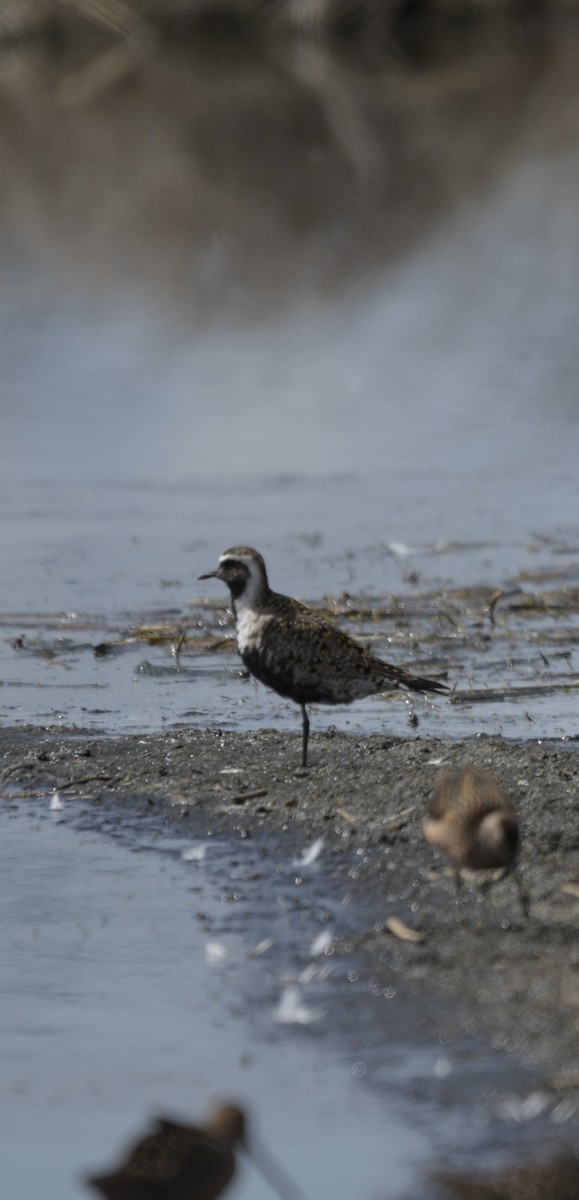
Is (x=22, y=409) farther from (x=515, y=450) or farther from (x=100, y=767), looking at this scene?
(x=100, y=767)

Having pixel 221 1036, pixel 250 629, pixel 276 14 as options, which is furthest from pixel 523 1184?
pixel 276 14

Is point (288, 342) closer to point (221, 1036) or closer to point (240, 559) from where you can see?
point (240, 559)

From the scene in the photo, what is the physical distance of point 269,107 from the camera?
26953 mm

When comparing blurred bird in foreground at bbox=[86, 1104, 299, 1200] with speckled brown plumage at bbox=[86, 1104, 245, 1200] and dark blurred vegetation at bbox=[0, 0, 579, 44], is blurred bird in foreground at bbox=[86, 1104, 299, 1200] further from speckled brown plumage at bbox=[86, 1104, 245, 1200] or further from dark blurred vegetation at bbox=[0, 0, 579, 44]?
dark blurred vegetation at bbox=[0, 0, 579, 44]

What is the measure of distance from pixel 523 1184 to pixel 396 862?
7.19ft

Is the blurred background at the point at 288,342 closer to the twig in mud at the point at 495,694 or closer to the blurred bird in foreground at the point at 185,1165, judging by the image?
the twig in mud at the point at 495,694

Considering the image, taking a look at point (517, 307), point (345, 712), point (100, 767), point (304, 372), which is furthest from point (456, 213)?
point (100, 767)

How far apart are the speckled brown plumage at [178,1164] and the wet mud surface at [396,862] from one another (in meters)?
0.45

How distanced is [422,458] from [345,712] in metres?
5.42

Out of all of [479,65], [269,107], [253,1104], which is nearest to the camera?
[253,1104]

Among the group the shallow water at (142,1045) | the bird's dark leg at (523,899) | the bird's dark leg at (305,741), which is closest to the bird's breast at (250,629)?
the bird's dark leg at (305,741)

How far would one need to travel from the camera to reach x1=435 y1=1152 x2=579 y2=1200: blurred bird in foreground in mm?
4129

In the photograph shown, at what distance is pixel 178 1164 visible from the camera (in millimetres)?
4371

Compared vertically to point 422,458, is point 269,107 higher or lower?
higher
